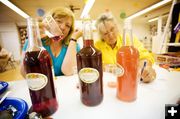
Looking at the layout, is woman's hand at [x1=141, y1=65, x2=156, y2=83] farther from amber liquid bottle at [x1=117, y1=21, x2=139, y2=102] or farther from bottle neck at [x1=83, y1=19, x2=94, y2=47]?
bottle neck at [x1=83, y1=19, x2=94, y2=47]

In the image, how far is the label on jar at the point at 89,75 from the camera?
0.39m

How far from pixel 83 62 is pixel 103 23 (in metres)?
0.99

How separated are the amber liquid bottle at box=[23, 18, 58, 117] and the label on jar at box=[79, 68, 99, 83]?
0.10 metres

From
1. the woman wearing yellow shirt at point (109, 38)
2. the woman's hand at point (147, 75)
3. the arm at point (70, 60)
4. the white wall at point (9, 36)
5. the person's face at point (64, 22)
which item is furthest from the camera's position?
the white wall at point (9, 36)

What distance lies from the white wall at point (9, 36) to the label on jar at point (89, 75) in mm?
7329

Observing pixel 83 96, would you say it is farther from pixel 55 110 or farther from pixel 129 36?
pixel 129 36

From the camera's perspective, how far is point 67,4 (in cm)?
412

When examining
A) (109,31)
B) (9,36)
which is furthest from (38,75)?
(9,36)

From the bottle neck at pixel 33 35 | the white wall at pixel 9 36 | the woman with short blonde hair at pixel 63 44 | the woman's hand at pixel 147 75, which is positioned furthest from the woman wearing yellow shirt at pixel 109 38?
the white wall at pixel 9 36

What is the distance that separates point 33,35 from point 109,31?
3.32 feet

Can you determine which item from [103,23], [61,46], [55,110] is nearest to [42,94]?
[55,110]

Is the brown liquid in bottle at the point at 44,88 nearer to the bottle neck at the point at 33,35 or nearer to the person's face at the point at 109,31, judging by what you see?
the bottle neck at the point at 33,35

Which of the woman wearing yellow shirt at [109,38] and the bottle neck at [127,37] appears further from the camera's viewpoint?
the woman wearing yellow shirt at [109,38]

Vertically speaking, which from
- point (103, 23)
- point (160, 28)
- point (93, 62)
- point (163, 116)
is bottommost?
point (163, 116)
